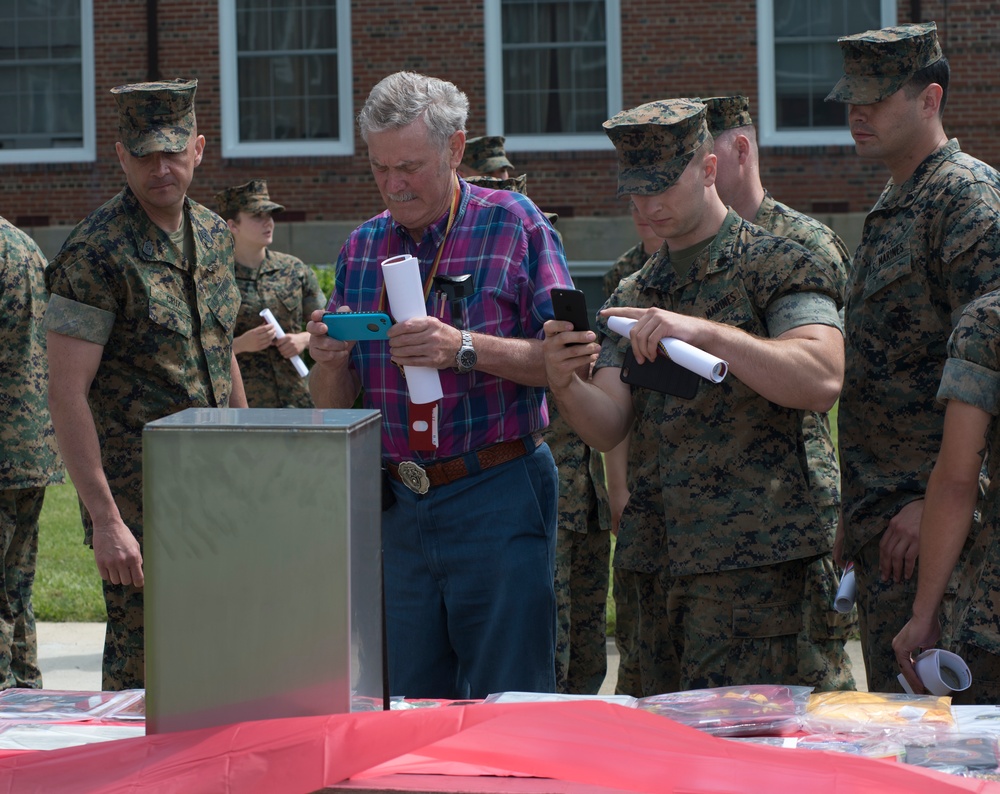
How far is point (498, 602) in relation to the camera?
325 centimetres

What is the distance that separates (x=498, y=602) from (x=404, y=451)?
0.45m

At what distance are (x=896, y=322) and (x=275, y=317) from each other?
185 inches

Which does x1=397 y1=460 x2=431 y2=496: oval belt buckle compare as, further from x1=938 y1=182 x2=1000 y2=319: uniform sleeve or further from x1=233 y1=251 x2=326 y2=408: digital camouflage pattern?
x1=233 y1=251 x2=326 y2=408: digital camouflage pattern

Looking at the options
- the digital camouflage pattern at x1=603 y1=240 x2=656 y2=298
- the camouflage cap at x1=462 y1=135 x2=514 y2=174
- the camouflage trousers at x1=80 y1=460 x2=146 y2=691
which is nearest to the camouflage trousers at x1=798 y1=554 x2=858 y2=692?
the camouflage trousers at x1=80 y1=460 x2=146 y2=691

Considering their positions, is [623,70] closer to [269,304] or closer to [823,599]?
[269,304]

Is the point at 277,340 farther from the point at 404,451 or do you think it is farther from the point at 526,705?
the point at 526,705

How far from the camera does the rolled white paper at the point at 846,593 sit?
3338mm

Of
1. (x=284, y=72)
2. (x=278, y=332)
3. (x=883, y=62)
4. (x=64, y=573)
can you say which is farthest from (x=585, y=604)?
(x=284, y=72)

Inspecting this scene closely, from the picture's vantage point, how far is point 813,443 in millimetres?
3580

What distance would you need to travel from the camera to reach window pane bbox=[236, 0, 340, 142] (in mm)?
15844

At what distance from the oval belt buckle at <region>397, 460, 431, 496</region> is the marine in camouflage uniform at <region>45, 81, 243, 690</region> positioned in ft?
2.87

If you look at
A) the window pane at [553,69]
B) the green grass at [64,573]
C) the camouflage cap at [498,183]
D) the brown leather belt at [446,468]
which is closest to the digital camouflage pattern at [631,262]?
the camouflage cap at [498,183]

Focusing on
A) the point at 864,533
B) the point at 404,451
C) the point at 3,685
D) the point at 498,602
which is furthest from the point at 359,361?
the point at 3,685

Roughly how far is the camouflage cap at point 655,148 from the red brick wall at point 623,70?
1207cm
